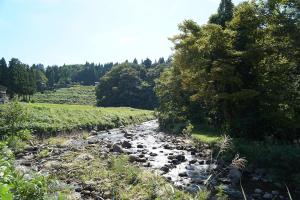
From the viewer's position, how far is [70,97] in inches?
4616

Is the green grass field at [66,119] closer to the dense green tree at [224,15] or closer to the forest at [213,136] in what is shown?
the forest at [213,136]

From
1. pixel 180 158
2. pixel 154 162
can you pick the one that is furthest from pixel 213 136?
pixel 154 162

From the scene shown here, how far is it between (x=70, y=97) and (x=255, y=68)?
319 ft

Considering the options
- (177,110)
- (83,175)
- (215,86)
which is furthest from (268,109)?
(177,110)

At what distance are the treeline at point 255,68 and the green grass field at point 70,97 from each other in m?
78.2

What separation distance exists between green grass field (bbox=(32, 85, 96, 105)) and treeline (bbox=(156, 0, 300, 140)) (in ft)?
256

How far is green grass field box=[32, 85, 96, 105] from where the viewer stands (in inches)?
4115

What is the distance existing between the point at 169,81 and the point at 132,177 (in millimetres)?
33359

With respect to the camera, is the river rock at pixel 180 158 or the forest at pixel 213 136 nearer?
the forest at pixel 213 136

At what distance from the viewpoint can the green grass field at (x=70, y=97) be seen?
343ft

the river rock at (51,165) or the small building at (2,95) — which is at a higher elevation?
the small building at (2,95)

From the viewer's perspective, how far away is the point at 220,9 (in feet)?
130

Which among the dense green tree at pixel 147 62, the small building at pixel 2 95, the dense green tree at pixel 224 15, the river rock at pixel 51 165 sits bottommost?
the river rock at pixel 51 165

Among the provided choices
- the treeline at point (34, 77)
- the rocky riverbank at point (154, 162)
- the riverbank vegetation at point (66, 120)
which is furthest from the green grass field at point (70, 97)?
the rocky riverbank at point (154, 162)
